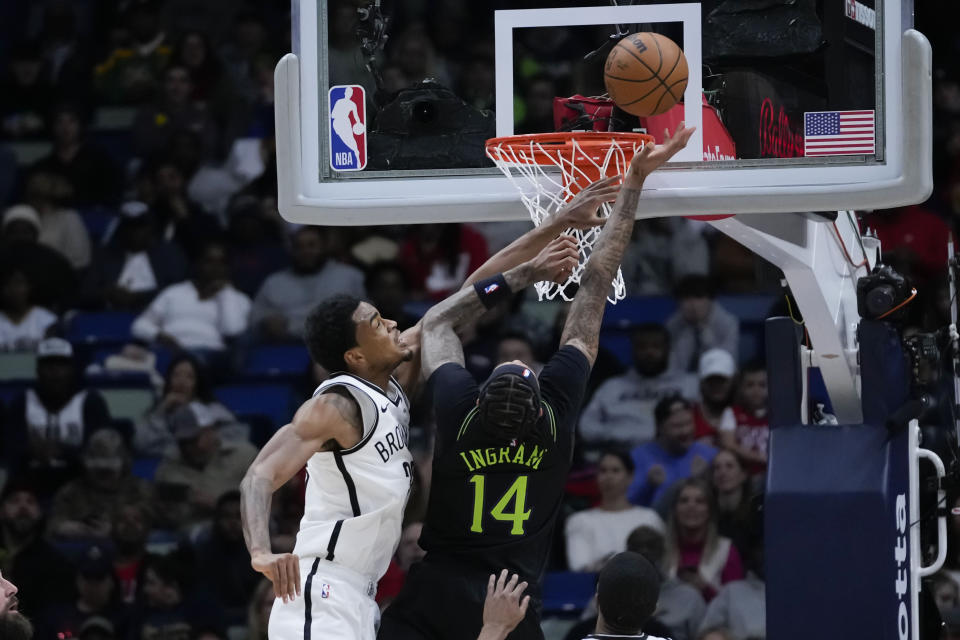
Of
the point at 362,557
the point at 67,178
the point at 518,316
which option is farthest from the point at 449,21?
the point at 362,557

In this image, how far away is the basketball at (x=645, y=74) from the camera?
489cm

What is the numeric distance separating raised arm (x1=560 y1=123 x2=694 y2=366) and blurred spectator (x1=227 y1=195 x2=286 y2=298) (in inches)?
210

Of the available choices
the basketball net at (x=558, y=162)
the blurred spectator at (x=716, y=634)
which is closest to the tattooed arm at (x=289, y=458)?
the basketball net at (x=558, y=162)

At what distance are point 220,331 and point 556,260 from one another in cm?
508

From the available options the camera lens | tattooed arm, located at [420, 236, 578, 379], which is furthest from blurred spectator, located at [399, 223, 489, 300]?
tattooed arm, located at [420, 236, 578, 379]

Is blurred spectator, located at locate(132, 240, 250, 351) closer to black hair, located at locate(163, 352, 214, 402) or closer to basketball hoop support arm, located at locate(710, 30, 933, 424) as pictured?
black hair, located at locate(163, 352, 214, 402)

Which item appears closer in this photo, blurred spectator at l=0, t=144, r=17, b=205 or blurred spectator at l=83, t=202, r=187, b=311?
blurred spectator at l=83, t=202, r=187, b=311

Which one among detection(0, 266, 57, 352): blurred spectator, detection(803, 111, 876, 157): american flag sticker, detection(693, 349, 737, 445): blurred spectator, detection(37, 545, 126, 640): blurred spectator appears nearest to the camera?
detection(803, 111, 876, 157): american flag sticker

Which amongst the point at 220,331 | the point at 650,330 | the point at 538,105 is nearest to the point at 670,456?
the point at 650,330

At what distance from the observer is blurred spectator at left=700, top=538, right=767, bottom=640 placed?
25.1 feet

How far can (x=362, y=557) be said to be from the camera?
488 centimetres

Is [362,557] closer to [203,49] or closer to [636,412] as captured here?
[636,412]

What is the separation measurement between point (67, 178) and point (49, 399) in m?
1.96

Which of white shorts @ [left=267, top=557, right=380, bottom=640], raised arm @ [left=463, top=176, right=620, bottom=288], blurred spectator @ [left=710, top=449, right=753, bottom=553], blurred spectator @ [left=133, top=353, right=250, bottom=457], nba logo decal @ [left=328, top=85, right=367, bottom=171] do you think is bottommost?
blurred spectator @ [left=710, top=449, right=753, bottom=553]
